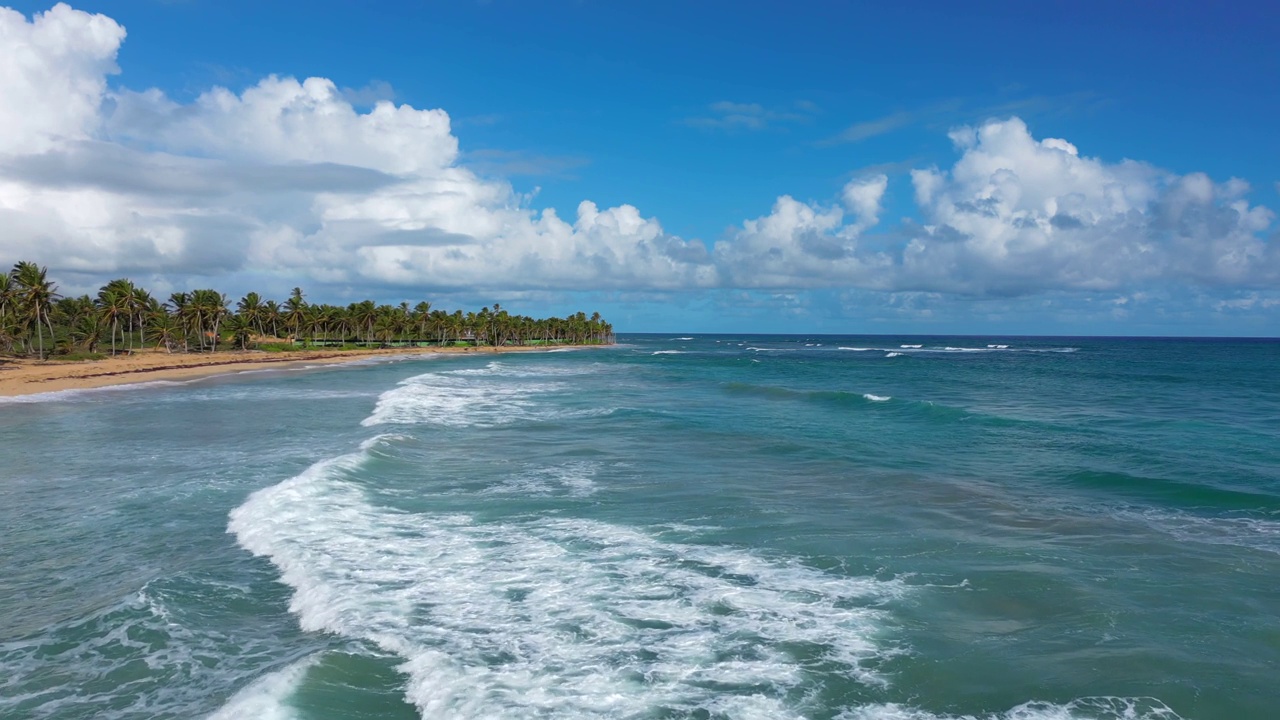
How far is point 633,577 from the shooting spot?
1049 cm

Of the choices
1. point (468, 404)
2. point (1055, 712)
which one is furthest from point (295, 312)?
point (1055, 712)

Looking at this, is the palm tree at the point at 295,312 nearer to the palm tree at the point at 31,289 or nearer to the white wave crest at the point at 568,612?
the palm tree at the point at 31,289

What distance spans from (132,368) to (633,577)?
63.6 meters

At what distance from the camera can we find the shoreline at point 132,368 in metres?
44.8

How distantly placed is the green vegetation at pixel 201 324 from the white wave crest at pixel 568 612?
6846 centimetres

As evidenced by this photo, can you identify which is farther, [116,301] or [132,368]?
[116,301]

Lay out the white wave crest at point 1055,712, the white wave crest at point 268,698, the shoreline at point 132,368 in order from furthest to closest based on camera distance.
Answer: the shoreline at point 132,368, the white wave crest at point 1055,712, the white wave crest at point 268,698

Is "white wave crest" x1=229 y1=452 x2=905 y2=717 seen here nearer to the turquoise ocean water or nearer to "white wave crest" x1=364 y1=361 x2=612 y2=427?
the turquoise ocean water

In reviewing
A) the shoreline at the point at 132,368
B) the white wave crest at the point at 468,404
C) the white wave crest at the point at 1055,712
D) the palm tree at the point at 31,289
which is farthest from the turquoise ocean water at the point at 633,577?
the palm tree at the point at 31,289

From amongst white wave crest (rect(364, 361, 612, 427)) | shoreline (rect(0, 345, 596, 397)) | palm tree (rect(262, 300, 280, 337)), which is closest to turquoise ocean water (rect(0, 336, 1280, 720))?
white wave crest (rect(364, 361, 612, 427))

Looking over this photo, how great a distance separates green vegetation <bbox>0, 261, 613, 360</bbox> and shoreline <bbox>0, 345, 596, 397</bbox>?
486 centimetres

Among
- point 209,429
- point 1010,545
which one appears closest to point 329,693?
point 1010,545

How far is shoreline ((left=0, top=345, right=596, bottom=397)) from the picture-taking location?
4478 cm

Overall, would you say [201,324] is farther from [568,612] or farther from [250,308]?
[568,612]
